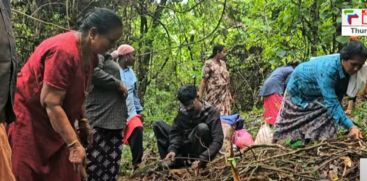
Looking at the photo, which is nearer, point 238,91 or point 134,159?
point 134,159

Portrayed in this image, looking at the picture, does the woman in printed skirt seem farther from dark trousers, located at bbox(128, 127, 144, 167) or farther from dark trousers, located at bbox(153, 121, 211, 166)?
dark trousers, located at bbox(128, 127, 144, 167)

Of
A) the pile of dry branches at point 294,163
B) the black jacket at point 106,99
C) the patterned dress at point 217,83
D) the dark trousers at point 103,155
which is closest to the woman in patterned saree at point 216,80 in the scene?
the patterned dress at point 217,83

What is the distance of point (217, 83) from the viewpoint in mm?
8953

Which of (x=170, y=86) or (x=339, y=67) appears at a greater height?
(x=339, y=67)

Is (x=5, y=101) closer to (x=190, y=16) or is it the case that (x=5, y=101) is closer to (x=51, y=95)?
(x=51, y=95)

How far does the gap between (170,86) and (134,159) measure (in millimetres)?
6075

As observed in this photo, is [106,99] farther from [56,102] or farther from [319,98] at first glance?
[56,102]

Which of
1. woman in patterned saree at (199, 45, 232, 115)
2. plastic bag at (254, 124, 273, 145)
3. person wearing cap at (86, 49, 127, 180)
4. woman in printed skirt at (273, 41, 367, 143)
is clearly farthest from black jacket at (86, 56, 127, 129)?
woman in patterned saree at (199, 45, 232, 115)

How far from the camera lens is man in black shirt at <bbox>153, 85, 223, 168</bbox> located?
6129 millimetres

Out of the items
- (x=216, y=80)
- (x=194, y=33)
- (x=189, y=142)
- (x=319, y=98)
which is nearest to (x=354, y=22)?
(x=319, y=98)

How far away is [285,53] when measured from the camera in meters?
7.98

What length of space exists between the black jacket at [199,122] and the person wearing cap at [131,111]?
0.36 meters

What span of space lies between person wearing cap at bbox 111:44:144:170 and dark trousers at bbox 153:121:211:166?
10.0 inches

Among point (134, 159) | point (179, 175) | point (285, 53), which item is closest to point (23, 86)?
point (179, 175)
